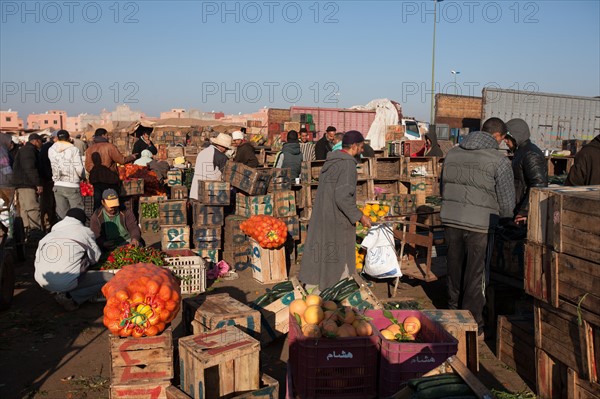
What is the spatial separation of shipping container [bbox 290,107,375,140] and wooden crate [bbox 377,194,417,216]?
51.8ft

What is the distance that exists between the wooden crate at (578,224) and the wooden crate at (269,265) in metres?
5.09

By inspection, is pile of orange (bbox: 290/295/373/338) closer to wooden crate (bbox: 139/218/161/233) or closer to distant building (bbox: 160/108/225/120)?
wooden crate (bbox: 139/218/161/233)

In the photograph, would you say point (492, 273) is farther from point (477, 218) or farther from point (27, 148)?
point (27, 148)

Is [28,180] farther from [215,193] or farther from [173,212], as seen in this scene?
[215,193]

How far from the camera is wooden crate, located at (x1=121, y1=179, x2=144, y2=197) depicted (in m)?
12.2

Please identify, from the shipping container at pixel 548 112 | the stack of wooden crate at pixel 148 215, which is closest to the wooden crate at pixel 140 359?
the stack of wooden crate at pixel 148 215

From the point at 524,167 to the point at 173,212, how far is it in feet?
18.9

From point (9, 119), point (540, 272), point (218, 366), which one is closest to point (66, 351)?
point (218, 366)

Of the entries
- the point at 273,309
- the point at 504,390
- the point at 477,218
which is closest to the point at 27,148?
the point at 273,309

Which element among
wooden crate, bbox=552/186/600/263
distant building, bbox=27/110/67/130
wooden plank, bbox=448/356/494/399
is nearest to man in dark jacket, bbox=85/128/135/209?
wooden crate, bbox=552/186/600/263

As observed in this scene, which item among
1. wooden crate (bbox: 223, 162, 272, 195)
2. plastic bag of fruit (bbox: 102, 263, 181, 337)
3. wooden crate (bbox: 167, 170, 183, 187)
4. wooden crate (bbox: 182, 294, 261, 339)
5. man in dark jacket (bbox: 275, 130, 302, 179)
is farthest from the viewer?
wooden crate (bbox: 167, 170, 183, 187)

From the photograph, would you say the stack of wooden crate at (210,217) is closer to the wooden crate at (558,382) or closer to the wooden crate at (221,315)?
the wooden crate at (221,315)

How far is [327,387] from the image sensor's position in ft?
12.5

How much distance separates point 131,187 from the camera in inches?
486
